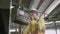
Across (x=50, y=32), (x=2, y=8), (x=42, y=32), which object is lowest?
(x=50, y=32)

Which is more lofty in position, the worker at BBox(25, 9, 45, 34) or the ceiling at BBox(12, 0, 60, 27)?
the ceiling at BBox(12, 0, 60, 27)

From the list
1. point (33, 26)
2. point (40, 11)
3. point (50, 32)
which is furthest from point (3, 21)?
point (50, 32)

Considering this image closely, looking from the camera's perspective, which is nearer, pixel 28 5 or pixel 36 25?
pixel 36 25

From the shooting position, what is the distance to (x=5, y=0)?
0.60 meters

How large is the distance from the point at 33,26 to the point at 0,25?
4.56ft

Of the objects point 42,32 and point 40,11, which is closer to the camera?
point 42,32

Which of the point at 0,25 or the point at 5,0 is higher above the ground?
the point at 5,0

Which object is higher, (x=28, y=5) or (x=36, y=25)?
(x=28, y=5)

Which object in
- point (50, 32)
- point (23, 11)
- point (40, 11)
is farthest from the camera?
point (50, 32)

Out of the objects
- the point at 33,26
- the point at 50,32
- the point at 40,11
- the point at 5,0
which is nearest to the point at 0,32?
the point at 5,0

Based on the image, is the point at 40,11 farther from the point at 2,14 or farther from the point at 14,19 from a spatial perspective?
the point at 2,14

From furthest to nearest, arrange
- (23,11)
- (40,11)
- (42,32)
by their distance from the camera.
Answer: (40,11), (23,11), (42,32)

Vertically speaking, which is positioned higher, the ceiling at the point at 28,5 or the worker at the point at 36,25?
the ceiling at the point at 28,5

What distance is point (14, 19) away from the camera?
2.03 m
